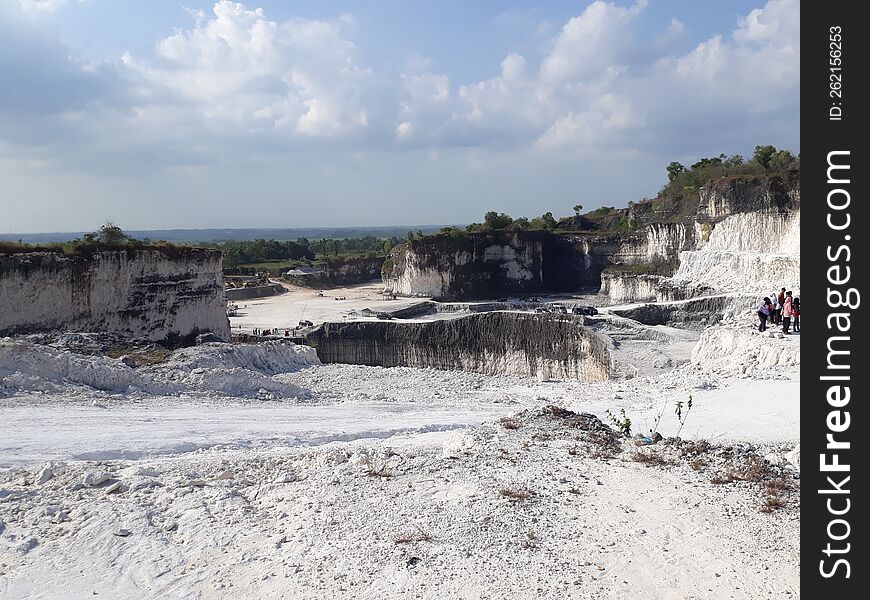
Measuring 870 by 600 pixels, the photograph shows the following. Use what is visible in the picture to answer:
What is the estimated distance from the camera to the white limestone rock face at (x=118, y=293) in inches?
779

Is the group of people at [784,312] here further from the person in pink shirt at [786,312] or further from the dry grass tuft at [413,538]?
the dry grass tuft at [413,538]

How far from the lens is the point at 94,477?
7836 mm

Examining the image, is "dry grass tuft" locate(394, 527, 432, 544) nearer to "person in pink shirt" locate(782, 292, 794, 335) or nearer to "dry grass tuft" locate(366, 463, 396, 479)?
"dry grass tuft" locate(366, 463, 396, 479)

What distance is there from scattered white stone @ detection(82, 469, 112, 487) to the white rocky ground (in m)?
0.02

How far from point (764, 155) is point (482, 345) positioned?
30297 mm

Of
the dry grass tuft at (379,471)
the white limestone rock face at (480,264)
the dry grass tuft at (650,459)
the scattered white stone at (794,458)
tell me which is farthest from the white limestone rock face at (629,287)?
the dry grass tuft at (379,471)

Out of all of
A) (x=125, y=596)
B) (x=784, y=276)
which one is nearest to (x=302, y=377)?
(x=125, y=596)

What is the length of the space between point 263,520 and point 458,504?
2156 millimetres

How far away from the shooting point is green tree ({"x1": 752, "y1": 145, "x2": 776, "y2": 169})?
45.4 meters

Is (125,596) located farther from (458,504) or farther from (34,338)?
(34,338)

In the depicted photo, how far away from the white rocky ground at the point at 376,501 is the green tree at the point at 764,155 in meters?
37.4

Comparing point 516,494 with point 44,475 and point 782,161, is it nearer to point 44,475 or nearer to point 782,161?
point 44,475

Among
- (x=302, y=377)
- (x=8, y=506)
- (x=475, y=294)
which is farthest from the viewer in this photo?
(x=475, y=294)
